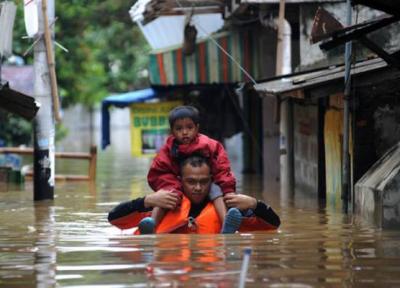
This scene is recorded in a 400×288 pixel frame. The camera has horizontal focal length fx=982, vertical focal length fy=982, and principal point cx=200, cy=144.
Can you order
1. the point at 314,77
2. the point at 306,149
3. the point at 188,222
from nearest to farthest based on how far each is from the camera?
the point at 188,222
the point at 314,77
the point at 306,149

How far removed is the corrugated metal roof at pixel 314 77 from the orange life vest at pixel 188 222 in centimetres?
411

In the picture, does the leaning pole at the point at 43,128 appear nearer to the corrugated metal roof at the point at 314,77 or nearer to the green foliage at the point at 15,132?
the corrugated metal roof at the point at 314,77

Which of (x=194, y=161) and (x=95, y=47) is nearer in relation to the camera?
(x=194, y=161)

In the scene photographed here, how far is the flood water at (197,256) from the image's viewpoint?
720 cm

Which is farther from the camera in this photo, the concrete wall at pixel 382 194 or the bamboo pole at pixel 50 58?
the bamboo pole at pixel 50 58

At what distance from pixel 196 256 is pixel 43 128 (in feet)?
29.0

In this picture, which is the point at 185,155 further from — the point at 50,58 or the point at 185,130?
the point at 50,58

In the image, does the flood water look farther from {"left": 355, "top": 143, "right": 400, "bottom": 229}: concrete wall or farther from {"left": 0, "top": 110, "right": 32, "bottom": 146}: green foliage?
{"left": 0, "top": 110, "right": 32, "bottom": 146}: green foliage

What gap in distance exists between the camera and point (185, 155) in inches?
365

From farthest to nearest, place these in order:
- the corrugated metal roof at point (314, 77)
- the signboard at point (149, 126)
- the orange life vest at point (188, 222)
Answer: the signboard at point (149, 126) → the corrugated metal roof at point (314, 77) → the orange life vest at point (188, 222)

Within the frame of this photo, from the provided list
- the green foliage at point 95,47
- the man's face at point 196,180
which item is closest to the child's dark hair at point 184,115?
the man's face at point 196,180

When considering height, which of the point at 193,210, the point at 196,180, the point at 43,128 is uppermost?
the point at 43,128

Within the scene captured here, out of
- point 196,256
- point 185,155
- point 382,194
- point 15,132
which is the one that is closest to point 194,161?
point 185,155

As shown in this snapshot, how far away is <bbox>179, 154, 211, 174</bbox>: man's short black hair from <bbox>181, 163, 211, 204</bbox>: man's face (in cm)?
3
